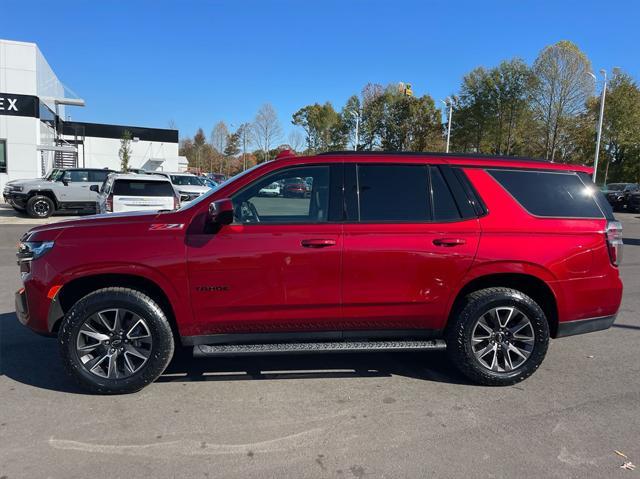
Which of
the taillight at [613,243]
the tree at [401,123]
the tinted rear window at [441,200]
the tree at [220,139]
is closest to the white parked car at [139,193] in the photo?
the tinted rear window at [441,200]

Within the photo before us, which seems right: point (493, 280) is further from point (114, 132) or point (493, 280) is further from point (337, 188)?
point (114, 132)

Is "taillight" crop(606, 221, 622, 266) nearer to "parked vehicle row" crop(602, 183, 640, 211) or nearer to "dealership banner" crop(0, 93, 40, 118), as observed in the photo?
"dealership banner" crop(0, 93, 40, 118)

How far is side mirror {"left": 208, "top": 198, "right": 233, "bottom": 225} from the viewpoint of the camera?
3555mm

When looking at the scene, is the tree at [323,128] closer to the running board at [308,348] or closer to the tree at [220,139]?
the tree at [220,139]

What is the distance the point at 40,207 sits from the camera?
16.6 metres

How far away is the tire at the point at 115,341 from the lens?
3.65 m

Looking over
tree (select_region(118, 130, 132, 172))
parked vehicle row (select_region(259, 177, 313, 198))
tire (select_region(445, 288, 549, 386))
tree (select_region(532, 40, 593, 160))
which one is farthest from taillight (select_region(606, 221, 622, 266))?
tree (select_region(532, 40, 593, 160))

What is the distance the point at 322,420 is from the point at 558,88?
39.2m

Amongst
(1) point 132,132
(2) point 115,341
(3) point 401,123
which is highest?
(3) point 401,123

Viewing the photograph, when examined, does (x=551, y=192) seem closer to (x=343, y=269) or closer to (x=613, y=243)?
(x=613, y=243)

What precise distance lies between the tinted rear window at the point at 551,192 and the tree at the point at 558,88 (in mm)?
36712

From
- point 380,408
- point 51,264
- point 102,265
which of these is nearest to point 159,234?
point 102,265

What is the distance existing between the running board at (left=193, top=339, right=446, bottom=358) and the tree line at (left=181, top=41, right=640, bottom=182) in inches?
1202

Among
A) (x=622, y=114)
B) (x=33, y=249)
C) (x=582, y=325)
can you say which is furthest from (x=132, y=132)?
(x=582, y=325)
